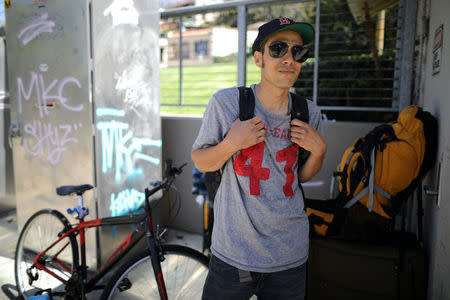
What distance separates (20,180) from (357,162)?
3406 mm

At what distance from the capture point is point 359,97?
3.91 metres

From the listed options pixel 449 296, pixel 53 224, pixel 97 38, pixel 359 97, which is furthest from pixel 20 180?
pixel 449 296

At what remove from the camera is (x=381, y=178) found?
266cm

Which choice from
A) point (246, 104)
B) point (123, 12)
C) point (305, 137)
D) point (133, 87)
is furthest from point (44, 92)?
point (305, 137)

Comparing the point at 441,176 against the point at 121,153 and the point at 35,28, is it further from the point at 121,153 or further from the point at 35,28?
the point at 35,28

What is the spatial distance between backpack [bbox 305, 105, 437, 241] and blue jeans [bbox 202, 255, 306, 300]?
1164 mm

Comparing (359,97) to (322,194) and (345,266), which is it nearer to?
(322,194)

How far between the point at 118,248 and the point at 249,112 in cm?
173

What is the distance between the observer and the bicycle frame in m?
2.36

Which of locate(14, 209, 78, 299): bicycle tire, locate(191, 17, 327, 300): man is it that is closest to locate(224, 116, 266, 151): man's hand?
locate(191, 17, 327, 300): man

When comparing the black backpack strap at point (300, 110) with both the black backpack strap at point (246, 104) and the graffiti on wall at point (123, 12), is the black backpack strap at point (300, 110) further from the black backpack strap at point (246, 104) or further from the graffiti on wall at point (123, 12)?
the graffiti on wall at point (123, 12)

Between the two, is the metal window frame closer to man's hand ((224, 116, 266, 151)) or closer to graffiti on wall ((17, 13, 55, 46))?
graffiti on wall ((17, 13, 55, 46))

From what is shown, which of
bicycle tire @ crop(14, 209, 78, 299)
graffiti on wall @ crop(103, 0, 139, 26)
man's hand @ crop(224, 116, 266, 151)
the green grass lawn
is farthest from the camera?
the green grass lawn

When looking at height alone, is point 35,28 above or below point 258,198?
above
